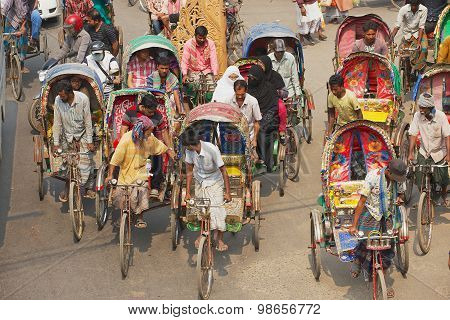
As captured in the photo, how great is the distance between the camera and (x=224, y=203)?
12.6m

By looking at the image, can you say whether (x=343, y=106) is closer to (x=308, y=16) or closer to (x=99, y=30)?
(x=99, y=30)

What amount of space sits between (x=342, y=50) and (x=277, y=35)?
1338mm

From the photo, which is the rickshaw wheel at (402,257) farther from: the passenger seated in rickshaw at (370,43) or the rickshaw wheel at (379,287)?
the passenger seated in rickshaw at (370,43)

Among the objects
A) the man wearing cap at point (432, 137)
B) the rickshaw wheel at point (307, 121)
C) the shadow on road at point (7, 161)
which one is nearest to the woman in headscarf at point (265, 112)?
the rickshaw wheel at point (307, 121)

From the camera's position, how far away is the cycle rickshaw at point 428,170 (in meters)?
12.8

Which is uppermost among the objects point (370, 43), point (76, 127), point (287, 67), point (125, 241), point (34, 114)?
point (370, 43)

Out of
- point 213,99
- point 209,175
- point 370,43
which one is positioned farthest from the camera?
point 370,43

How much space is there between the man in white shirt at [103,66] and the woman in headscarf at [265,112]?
7.60 ft

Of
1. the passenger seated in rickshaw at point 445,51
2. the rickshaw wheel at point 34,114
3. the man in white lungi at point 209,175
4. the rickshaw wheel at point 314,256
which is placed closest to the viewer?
the rickshaw wheel at point 314,256

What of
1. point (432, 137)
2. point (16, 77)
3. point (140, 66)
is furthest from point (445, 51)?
point (16, 77)

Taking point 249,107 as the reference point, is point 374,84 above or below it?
above

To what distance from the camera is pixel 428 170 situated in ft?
42.6

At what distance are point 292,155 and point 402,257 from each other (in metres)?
3.31

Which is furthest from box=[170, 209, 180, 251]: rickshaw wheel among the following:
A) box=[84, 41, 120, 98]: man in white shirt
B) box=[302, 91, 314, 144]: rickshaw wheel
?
box=[302, 91, 314, 144]: rickshaw wheel
